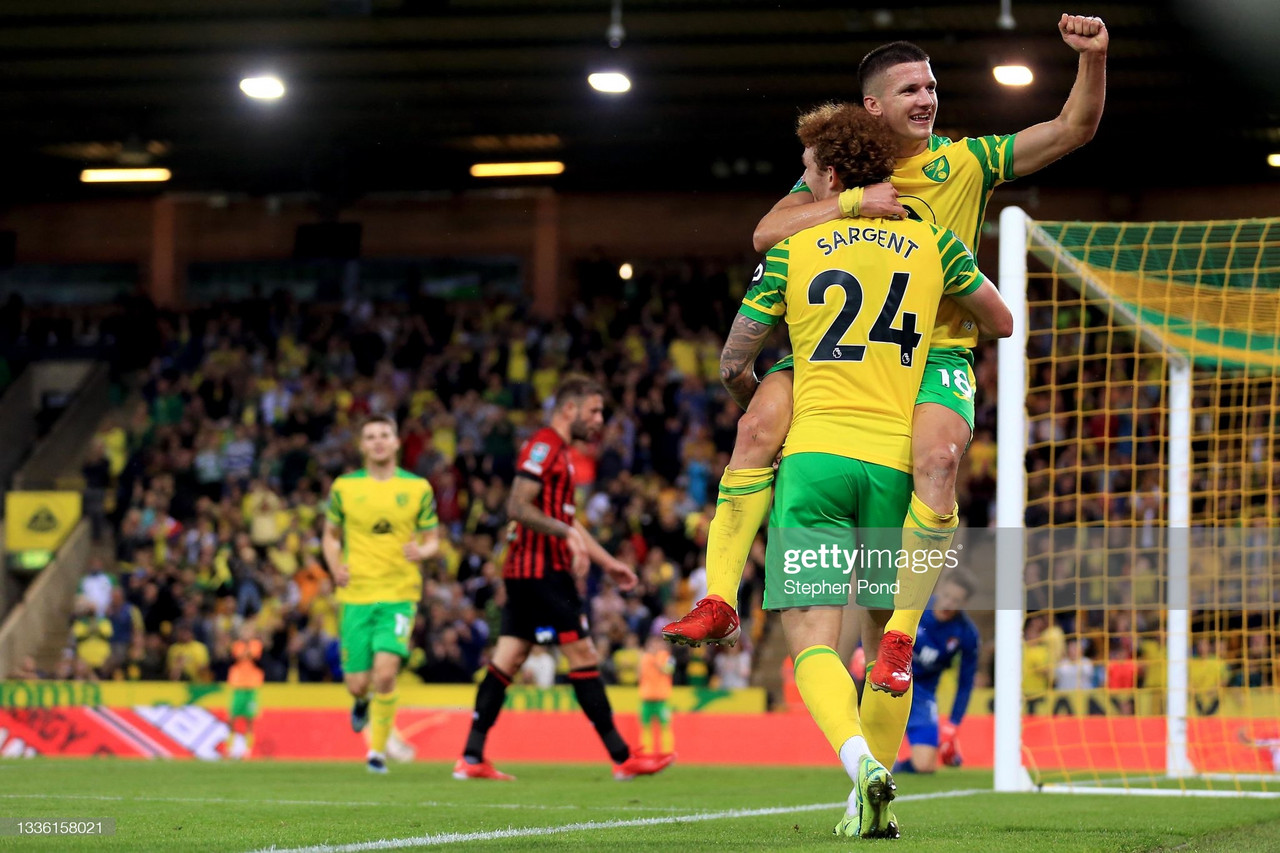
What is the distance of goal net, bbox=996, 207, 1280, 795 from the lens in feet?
30.5

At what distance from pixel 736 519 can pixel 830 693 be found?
26.6 inches

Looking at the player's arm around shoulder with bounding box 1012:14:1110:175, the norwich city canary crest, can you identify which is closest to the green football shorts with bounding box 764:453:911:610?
the norwich city canary crest

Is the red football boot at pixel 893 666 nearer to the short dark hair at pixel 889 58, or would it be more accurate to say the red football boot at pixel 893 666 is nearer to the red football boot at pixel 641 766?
the short dark hair at pixel 889 58

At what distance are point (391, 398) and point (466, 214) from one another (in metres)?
4.48

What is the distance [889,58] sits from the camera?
18.0 ft

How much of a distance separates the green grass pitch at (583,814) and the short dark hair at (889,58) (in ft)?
8.24

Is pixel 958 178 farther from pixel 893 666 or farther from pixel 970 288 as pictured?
pixel 893 666

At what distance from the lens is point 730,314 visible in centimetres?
2428

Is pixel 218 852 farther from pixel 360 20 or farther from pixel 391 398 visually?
pixel 391 398

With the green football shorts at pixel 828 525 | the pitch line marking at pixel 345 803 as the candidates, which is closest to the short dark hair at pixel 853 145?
the green football shorts at pixel 828 525

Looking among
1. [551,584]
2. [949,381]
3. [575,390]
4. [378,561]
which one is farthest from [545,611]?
[949,381]

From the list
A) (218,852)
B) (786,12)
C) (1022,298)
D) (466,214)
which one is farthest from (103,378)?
(218,852)

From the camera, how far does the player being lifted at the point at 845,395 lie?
198 inches

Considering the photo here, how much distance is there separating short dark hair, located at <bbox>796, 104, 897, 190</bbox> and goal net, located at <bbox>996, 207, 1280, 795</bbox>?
4.19 metres
